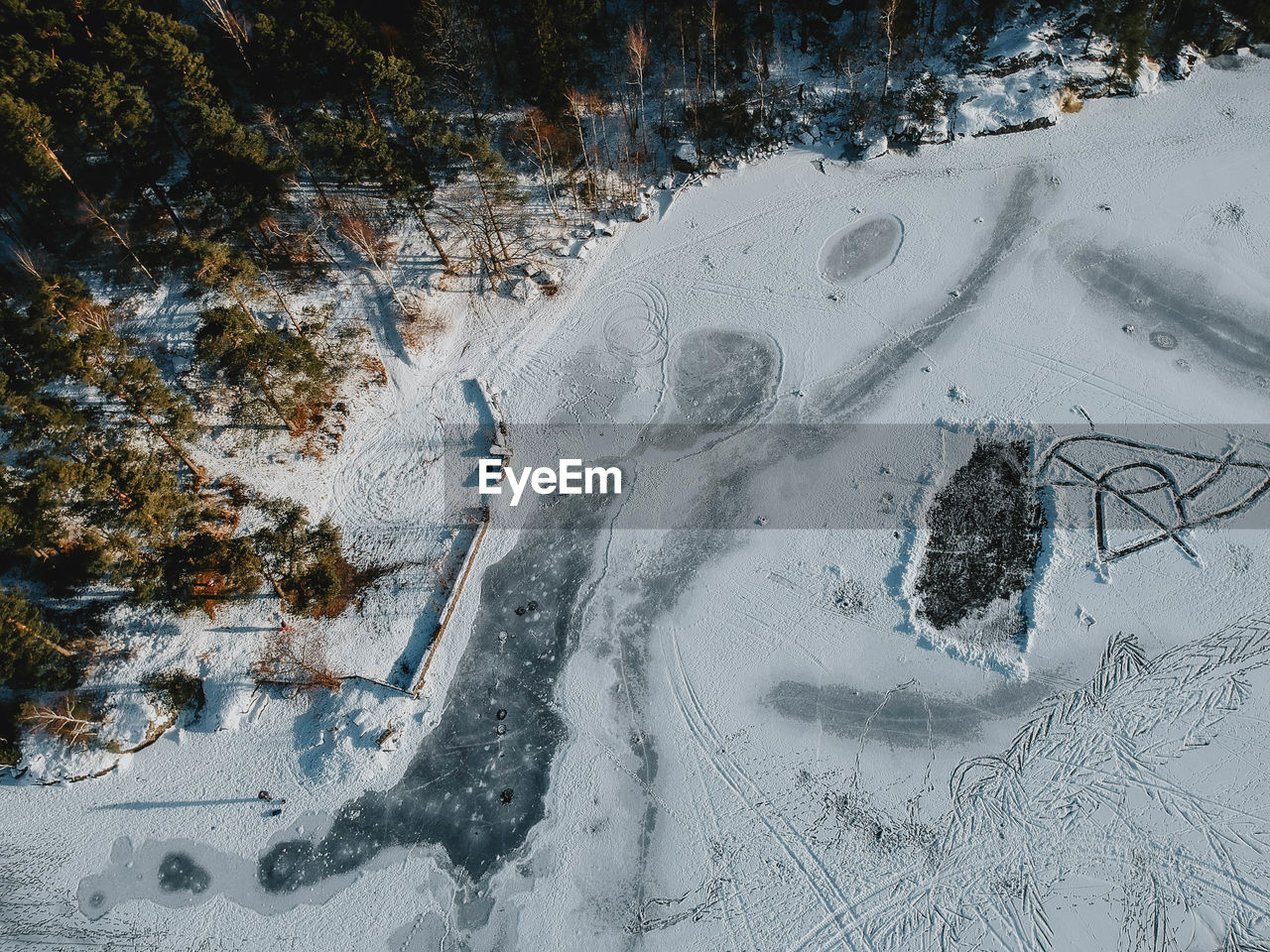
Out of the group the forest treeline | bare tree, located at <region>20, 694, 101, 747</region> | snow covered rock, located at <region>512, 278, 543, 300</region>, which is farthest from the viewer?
snow covered rock, located at <region>512, 278, 543, 300</region>

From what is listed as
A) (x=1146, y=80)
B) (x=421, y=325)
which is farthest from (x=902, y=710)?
(x=1146, y=80)

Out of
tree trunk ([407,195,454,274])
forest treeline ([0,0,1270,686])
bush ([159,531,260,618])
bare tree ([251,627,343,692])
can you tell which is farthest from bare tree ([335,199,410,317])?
bare tree ([251,627,343,692])

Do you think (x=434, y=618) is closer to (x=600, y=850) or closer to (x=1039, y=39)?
(x=600, y=850)

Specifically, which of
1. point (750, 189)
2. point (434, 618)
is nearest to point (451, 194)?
point (750, 189)

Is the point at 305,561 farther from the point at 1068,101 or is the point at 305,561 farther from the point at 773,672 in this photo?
the point at 1068,101

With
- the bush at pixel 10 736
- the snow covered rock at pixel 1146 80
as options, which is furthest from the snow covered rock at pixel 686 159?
the bush at pixel 10 736

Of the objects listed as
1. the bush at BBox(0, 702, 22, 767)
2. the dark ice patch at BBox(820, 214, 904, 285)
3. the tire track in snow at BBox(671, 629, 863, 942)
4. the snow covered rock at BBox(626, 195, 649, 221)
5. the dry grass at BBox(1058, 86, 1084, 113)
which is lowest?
the tire track in snow at BBox(671, 629, 863, 942)

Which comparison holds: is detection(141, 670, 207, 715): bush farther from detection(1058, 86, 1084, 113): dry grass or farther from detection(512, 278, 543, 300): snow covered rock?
detection(1058, 86, 1084, 113): dry grass
